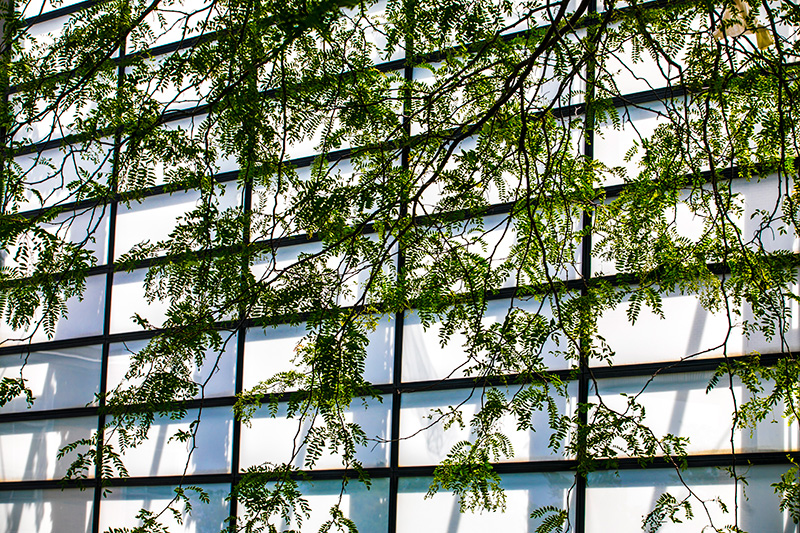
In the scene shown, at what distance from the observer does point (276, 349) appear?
209 inches

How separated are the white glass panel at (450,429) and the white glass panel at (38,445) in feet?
8.44

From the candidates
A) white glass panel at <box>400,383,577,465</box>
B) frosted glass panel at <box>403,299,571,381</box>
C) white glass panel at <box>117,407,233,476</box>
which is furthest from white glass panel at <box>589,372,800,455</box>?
white glass panel at <box>117,407,233,476</box>

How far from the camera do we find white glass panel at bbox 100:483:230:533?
511 cm

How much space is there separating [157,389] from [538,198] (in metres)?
1.41

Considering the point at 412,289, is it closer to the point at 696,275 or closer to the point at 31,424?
the point at 696,275

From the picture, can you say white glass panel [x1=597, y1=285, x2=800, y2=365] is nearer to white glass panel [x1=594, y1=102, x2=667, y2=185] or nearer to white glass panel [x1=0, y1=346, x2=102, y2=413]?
white glass panel [x1=594, y1=102, x2=667, y2=185]

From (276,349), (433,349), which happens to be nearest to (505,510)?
(433,349)

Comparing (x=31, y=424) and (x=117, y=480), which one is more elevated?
(x=31, y=424)

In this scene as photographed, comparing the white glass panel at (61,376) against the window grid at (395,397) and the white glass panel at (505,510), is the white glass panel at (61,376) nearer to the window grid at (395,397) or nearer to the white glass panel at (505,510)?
the window grid at (395,397)

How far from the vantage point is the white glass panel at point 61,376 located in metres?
5.88

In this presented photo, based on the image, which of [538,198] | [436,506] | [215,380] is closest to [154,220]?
[215,380]

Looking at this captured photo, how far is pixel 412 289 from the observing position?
2809 mm

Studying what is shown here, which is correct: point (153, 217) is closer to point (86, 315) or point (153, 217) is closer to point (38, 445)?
point (86, 315)

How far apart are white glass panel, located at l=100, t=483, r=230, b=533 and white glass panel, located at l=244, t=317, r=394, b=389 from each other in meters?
0.80
